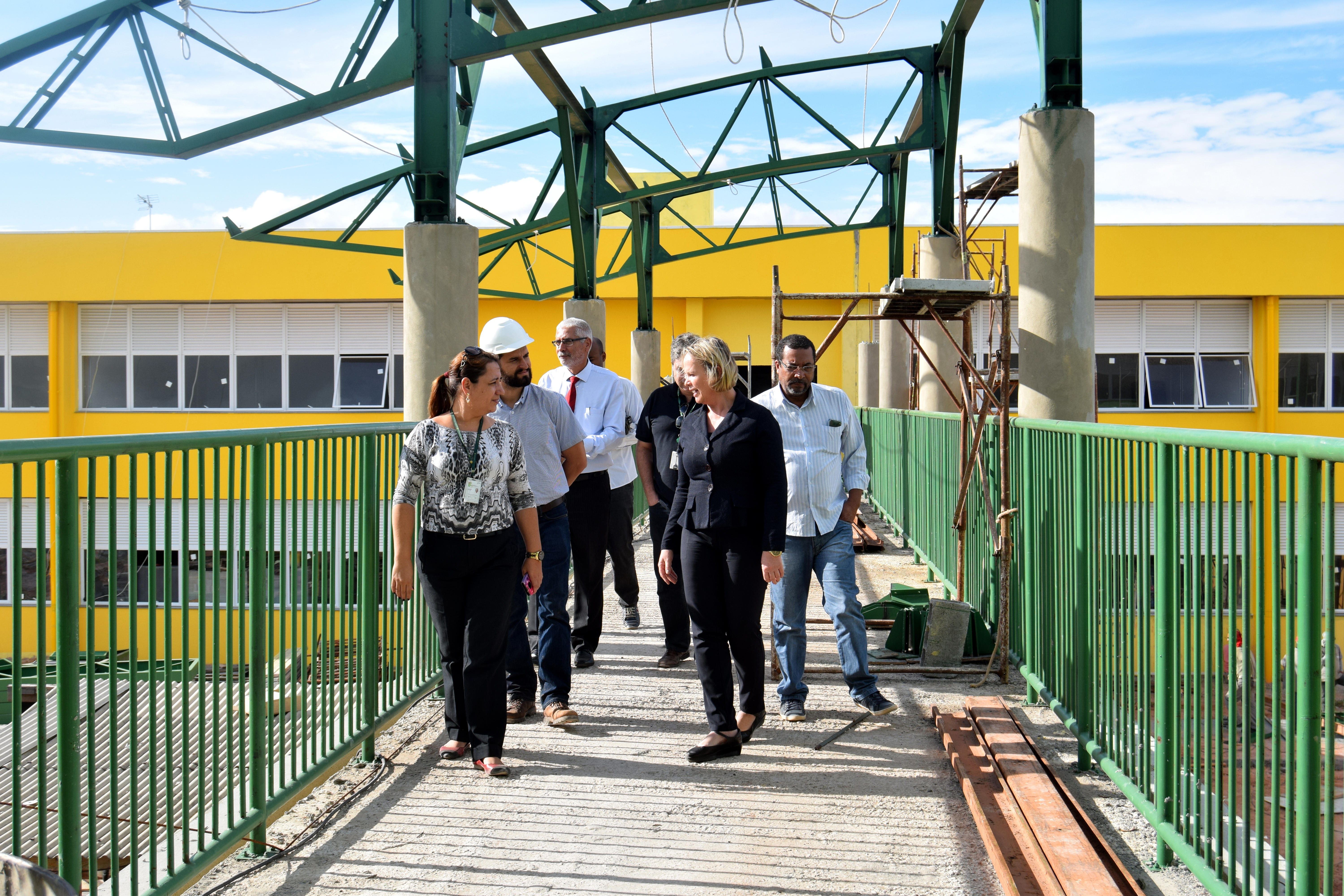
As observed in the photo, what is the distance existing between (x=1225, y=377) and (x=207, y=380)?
26.5 meters

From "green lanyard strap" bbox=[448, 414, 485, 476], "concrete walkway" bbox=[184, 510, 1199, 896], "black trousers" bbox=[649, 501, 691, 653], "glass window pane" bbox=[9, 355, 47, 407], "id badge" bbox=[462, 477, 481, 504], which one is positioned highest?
"glass window pane" bbox=[9, 355, 47, 407]

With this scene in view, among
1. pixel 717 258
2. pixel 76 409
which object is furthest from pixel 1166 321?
pixel 76 409

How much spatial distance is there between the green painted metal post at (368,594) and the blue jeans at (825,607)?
6.54ft

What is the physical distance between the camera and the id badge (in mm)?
4539

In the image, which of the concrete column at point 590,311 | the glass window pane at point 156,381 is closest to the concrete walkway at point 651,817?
the concrete column at point 590,311

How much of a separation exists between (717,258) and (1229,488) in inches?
1005

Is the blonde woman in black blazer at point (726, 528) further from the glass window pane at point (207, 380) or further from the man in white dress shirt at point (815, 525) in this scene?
the glass window pane at point (207, 380)

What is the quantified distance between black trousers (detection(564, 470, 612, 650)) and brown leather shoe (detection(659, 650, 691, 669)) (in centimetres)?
52

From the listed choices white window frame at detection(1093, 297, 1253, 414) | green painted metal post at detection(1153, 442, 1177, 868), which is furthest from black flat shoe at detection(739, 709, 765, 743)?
white window frame at detection(1093, 297, 1253, 414)

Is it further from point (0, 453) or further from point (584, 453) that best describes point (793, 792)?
point (0, 453)

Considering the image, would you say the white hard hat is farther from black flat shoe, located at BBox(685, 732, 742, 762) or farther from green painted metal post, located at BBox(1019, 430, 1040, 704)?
green painted metal post, located at BBox(1019, 430, 1040, 704)

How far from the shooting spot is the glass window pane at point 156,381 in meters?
29.0

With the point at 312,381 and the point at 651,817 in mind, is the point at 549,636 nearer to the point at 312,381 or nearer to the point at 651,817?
the point at 651,817

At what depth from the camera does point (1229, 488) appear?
3.16 metres
